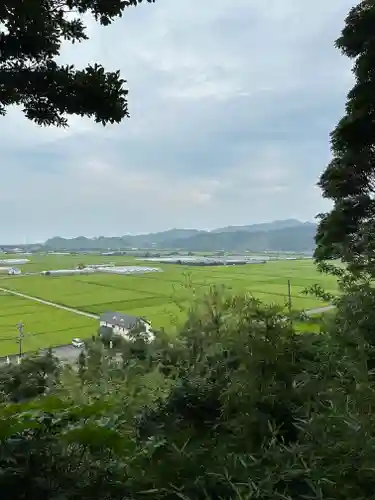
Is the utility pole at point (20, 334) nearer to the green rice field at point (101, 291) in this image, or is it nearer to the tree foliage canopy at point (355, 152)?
the green rice field at point (101, 291)

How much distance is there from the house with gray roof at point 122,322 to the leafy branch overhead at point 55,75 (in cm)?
359

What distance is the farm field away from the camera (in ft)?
15.4

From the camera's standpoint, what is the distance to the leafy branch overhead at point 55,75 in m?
1.37

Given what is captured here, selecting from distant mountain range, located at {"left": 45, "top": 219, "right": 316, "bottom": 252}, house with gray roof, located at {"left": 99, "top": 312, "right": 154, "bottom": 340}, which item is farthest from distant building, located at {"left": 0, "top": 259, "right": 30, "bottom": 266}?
house with gray roof, located at {"left": 99, "top": 312, "right": 154, "bottom": 340}

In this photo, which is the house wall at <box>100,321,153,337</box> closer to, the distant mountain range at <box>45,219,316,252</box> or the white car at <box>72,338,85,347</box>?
the white car at <box>72,338,85,347</box>

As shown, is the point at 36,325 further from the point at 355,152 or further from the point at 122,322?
the point at 355,152

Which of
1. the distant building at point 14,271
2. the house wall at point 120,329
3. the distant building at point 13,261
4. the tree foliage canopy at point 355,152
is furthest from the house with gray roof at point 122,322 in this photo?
the tree foliage canopy at point 355,152

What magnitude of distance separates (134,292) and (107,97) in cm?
498

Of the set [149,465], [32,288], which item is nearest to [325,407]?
[149,465]

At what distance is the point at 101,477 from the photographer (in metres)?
0.99

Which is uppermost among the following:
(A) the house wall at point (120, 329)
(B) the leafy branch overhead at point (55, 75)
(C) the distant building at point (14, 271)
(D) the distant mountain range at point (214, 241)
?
(B) the leafy branch overhead at point (55, 75)

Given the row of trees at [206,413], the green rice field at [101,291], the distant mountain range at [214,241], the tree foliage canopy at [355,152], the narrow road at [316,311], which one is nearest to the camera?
the row of trees at [206,413]

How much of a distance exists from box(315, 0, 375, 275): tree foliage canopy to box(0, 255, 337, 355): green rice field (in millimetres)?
511

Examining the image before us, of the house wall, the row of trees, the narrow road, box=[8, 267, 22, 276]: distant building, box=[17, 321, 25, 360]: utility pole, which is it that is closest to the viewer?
the row of trees
